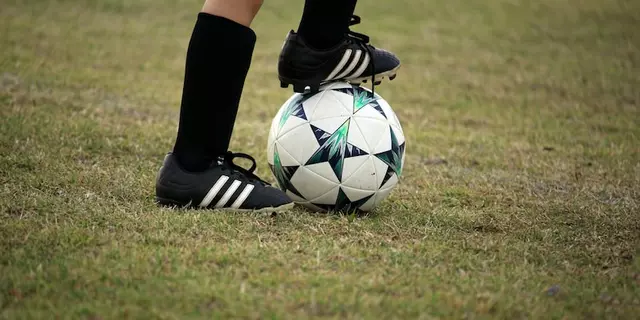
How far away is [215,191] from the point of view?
148 inches

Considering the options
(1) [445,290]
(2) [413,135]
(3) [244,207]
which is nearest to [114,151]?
(3) [244,207]

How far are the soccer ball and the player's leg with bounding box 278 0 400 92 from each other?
12cm

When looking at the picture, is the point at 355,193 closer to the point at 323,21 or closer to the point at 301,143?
the point at 301,143

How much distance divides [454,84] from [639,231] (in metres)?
6.01

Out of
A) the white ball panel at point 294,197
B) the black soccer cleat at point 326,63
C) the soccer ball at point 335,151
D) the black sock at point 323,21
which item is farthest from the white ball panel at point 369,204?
the black sock at point 323,21

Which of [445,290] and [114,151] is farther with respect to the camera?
[114,151]

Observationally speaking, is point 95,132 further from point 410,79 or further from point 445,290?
point 410,79

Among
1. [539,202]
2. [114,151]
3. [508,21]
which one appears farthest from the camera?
[508,21]

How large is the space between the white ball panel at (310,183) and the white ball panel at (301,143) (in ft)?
0.20

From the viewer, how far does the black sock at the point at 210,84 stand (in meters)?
3.65

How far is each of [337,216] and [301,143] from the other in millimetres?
403

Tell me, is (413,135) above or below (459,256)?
below

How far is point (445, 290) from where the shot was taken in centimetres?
284

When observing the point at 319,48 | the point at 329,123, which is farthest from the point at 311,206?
the point at 319,48
